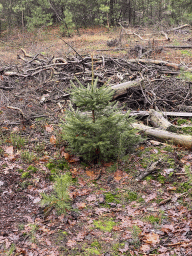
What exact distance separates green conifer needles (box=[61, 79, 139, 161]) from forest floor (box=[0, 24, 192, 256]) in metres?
0.40

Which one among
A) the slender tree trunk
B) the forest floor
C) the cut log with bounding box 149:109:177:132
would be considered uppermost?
the slender tree trunk

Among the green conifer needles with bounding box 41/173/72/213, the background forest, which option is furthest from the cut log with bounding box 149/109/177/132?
the background forest

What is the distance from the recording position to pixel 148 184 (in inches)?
188

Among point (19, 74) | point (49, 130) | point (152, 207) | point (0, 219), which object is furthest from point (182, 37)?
point (0, 219)

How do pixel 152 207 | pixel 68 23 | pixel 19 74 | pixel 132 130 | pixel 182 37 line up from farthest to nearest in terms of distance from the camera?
pixel 68 23 → pixel 182 37 → pixel 19 74 → pixel 132 130 → pixel 152 207

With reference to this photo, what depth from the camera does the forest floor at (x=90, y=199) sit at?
3.36 m

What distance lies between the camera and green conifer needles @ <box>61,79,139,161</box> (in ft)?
15.9

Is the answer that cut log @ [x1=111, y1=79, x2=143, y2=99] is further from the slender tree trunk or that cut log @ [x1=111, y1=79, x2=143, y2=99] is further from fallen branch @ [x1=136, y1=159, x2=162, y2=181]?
the slender tree trunk

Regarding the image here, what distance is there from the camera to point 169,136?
591cm

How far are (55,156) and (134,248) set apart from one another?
289 cm

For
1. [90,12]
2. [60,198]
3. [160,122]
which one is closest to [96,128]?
[60,198]

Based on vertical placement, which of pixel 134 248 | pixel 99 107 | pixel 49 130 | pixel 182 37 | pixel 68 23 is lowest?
pixel 134 248

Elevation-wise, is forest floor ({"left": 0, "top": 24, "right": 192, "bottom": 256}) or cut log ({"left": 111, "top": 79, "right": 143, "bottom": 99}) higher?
cut log ({"left": 111, "top": 79, "right": 143, "bottom": 99})

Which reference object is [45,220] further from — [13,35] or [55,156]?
[13,35]
